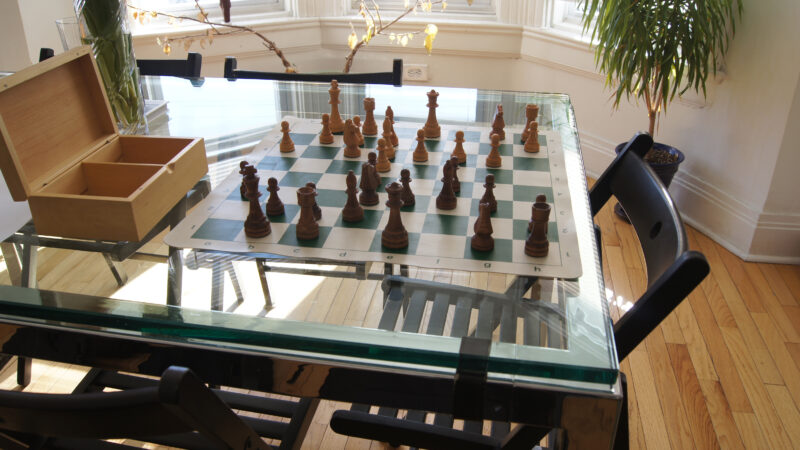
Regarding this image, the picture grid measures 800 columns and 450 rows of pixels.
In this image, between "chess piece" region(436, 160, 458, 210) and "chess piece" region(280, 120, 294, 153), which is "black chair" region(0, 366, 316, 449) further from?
"chess piece" region(280, 120, 294, 153)

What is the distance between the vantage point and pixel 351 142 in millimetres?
1462

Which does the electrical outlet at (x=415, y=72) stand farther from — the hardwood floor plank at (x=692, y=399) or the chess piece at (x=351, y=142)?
the chess piece at (x=351, y=142)

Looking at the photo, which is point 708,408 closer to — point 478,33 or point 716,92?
point 716,92

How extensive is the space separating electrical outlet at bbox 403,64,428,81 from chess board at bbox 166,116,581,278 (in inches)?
88.0

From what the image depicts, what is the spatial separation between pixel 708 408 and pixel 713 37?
4.60 ft

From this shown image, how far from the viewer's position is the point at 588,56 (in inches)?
122

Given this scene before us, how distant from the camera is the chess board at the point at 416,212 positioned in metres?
1.09

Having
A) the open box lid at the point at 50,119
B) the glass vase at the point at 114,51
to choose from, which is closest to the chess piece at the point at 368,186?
the open box lid at the point at 50,119

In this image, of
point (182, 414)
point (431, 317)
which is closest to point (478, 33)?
point (431, 317)

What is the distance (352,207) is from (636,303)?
53cm

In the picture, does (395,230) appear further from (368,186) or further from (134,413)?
(134,413)

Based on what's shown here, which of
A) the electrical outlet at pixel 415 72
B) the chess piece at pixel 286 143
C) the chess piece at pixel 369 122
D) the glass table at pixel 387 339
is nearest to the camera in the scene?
the glass table at pixel 387 339

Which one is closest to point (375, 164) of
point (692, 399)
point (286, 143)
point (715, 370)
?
point (286, 143)

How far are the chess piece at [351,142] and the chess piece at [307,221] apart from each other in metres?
0.35
